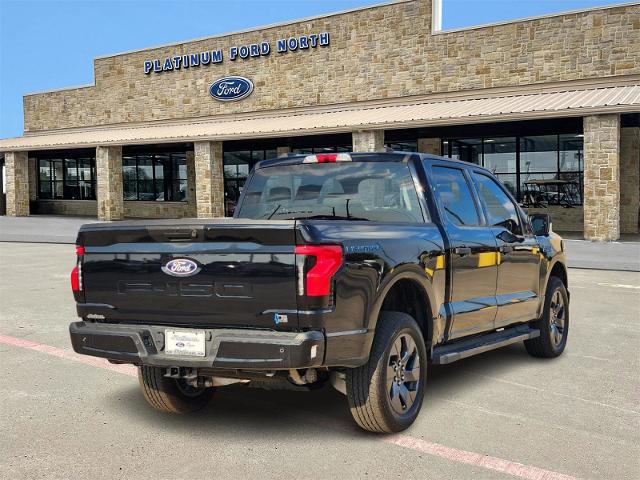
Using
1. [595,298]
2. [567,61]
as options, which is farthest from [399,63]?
[595,298]

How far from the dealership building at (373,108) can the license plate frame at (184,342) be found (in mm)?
18490

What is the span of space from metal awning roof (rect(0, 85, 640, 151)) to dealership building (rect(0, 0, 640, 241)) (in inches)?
3.2

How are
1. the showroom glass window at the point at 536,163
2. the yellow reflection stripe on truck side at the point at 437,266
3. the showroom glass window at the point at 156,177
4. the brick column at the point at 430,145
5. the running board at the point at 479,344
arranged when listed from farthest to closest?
the showroom glass window at the point at 156,177
the brick column at the point at 430,145
the showroom glass window at the point at 536,163
the running board at the point at 479,344
the yellow reflection stripe on truck side at the point at 437,266

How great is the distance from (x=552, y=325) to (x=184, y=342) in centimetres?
423

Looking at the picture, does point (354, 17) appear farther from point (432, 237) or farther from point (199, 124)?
point (432, 237)

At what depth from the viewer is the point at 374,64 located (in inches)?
1169

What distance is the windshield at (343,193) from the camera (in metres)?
5.24

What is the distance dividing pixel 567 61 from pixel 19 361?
23.2 meters

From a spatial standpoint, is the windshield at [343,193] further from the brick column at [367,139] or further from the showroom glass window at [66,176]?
the showroom glass window at [66,176]

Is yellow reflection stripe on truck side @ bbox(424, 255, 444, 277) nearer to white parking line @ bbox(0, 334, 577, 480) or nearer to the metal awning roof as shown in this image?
white parking line @ bbox(0, 334, 577, 480)

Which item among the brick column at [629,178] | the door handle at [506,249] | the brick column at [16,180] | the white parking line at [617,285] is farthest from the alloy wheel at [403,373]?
the brick column at [16,180]

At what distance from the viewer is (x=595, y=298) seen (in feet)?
36.3

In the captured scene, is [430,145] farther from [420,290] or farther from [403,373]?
[403,373]

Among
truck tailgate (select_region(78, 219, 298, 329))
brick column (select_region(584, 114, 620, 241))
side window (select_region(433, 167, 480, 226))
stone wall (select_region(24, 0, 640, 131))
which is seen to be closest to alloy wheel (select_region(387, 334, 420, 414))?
truck tailgate (select_region(78, 219, 298, 329))
